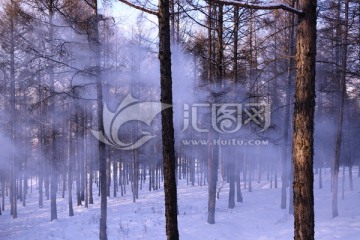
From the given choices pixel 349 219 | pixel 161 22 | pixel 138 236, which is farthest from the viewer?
pixel 349 219

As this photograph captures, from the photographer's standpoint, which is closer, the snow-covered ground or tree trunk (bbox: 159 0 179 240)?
tree trunk (bbox: 159 0 179 240)

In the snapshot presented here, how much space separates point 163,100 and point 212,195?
27.5 ft

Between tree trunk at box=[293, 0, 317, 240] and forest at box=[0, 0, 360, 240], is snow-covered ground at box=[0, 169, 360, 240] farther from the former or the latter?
tree trunk at box=[293, 0, 317, 240]

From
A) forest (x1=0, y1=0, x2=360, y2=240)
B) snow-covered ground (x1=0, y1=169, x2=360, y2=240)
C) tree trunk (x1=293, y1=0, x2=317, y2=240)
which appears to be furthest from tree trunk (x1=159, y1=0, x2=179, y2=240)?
snow-covered ground (x1=0, y1=169, x2=360, y2=240)

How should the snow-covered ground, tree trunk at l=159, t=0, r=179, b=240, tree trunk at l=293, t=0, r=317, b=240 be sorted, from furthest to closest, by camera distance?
the snow-covered ground < tree trunk at l=159, t=0, r=179, b=240 < tree trunk at l=293, t=0, r=317, b=240

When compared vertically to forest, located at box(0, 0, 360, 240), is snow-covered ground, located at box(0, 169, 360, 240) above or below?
below

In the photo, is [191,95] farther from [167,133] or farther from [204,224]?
[167,133]

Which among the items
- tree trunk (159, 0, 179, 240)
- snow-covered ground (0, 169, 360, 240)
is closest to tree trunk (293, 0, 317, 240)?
tree trunk (159, 0, 179, 240)

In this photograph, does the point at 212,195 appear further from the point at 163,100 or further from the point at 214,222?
the point at 163,100

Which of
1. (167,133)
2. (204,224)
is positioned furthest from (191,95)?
(167,133)

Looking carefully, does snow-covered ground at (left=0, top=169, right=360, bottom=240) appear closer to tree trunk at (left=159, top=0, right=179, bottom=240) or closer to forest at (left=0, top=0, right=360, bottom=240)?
forest at (left=0, top=0, right=360, bottom=240)

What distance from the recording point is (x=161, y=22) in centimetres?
561

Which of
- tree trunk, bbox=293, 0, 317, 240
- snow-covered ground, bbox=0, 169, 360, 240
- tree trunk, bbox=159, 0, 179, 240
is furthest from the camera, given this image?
snow-covered ground, bbox=0, 169, 360, 240

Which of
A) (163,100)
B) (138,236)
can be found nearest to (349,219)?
(138,236)
